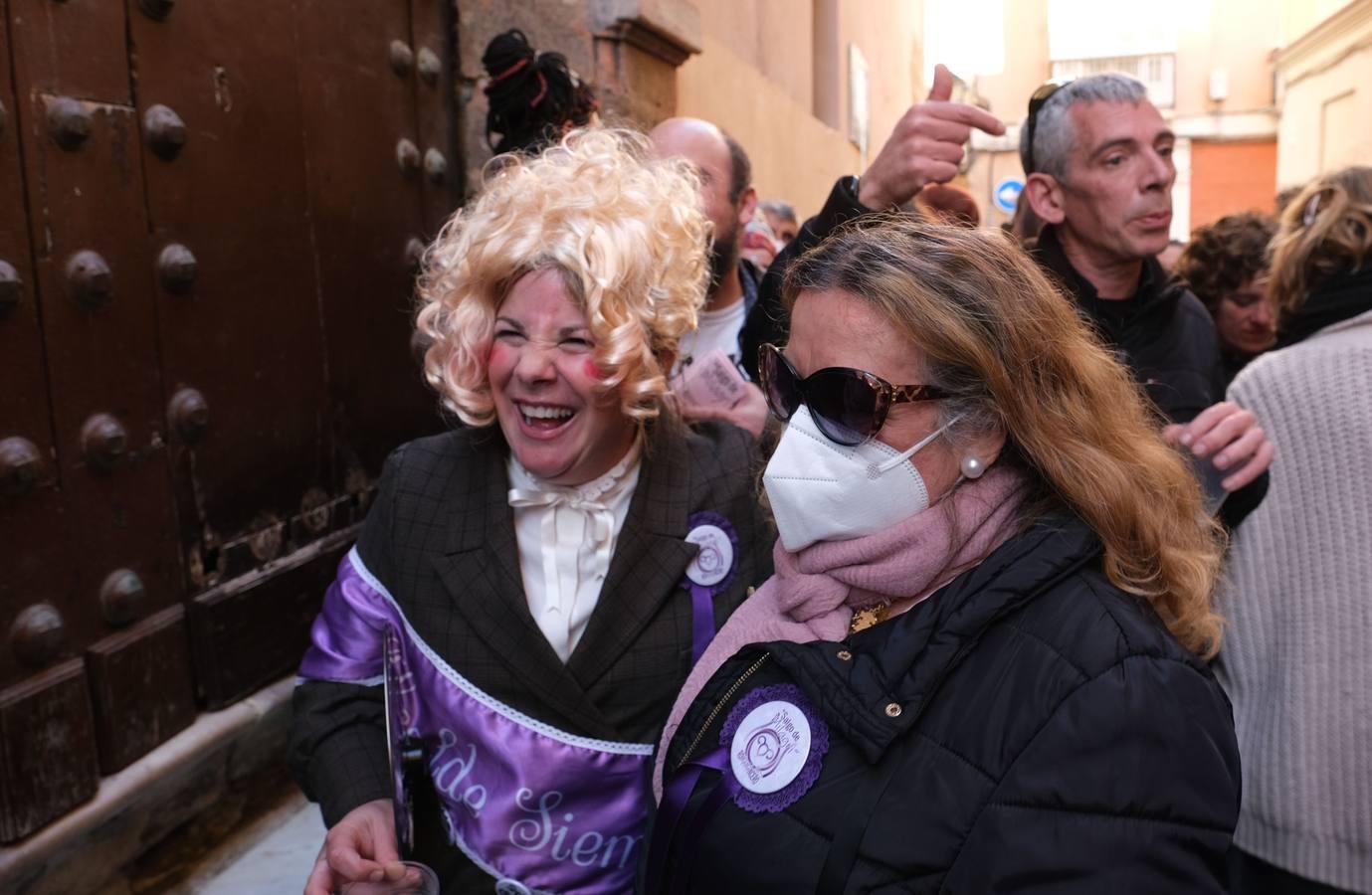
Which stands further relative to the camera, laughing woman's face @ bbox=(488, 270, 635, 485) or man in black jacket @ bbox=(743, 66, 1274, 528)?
man in black jacket @ bbox=(743, 66, 1274, 528)

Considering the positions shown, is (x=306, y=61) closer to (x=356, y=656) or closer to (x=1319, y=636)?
(x=356, y=656)

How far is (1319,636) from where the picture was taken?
7.01 ft

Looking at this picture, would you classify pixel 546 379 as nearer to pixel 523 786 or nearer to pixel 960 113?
pixel 523 786

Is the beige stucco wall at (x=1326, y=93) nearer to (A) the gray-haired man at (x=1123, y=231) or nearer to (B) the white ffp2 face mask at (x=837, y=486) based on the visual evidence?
(A) the gray-haired man at (x=1123, y=231)

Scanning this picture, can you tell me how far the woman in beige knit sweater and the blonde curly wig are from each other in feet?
3.71

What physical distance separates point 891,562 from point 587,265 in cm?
80

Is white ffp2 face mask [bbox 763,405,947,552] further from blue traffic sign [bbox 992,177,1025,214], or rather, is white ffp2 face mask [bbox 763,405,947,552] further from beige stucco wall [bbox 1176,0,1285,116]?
beige stucco wall [bbox 1176,0,1285,116]

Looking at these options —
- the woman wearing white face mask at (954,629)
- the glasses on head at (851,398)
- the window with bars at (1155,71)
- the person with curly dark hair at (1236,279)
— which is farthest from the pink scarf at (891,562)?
the window with bars at (1155,71)

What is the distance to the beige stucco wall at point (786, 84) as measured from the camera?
5723 mm

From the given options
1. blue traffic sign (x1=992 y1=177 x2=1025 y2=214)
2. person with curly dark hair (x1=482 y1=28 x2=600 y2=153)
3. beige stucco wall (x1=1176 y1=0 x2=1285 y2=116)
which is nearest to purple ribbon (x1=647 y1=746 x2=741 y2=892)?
person with curly dark hair (x1=482 y1=28 x2=600 y2=153)

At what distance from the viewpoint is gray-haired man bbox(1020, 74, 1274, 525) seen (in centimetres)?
261

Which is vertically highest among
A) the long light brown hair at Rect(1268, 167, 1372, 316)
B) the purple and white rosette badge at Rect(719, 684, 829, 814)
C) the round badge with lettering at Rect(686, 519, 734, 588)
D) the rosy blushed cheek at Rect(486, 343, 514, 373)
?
the long light brown hair at Rect(1268, 167, 1372, 316)

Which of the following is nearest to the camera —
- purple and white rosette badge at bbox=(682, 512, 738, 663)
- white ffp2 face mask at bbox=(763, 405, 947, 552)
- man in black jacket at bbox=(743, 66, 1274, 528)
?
white ffp2 face mask at bbox=(763, 405, 947, 552)

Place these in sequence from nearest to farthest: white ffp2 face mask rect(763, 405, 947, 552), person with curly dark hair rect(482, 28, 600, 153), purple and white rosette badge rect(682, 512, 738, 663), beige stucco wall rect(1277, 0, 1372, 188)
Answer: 1. white ffp2 face mask rect(763, 405, 947, 552)
2. purple and white rosette badge rect(682, 512, 738, 663)
3. person with curly dark hair rect(482, 28, 600, 153)
4. beige stucco wall rect(1277, 0, 1372, 188)
